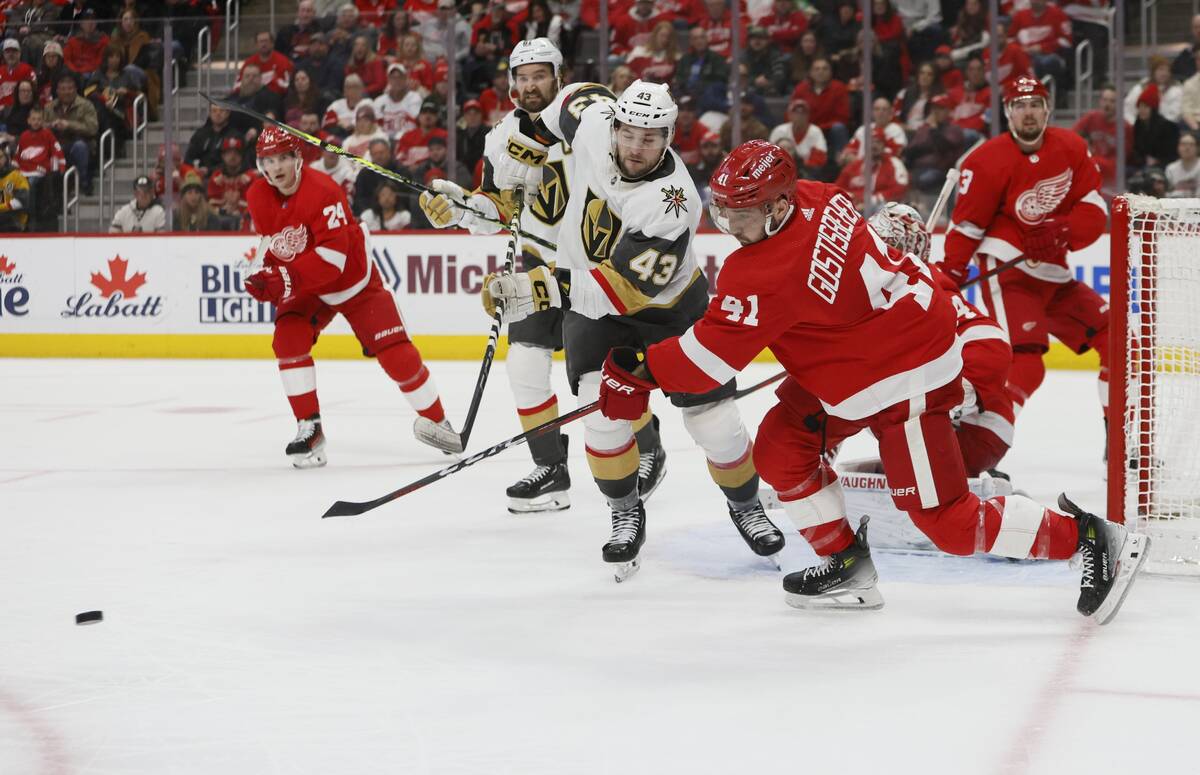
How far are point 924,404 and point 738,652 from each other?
1.87 feet

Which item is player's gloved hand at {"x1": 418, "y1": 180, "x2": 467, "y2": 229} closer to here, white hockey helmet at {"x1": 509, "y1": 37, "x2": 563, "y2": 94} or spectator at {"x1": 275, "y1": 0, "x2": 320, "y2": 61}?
white hockey helmet at {"x1": 509, "y1": 37, "x2": 563, "y2": 94}

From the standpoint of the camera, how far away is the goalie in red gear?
4820 mm

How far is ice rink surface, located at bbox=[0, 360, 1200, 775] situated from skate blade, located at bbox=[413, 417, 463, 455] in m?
0.53

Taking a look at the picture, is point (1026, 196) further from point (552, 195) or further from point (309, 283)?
point (309, 283)

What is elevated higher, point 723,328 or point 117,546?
point 723,328

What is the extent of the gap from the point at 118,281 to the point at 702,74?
3894 mm

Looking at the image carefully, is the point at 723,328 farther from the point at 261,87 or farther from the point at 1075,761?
the point at 261,87

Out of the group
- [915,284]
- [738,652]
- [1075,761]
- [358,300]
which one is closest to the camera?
[1075,761]

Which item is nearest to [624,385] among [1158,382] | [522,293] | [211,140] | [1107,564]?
[1107,564]

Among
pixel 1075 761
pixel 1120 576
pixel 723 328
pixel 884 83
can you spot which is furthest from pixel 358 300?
pixel 884 83

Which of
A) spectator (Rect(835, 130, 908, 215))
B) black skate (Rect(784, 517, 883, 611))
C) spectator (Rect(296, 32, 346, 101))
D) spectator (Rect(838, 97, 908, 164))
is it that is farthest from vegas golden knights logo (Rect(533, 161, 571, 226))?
spectator (Rect(296, 32, 346, 101))

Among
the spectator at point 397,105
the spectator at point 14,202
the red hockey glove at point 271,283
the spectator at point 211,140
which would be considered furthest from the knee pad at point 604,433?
the spectator at point 14,202

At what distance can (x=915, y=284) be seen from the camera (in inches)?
104

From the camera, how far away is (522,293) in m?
3.71
